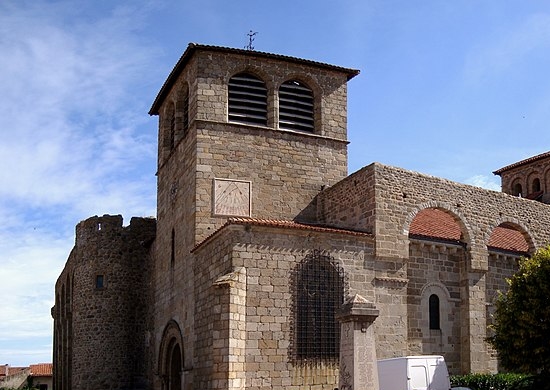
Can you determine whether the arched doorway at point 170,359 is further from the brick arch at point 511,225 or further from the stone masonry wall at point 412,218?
the brick arch at point 511,225

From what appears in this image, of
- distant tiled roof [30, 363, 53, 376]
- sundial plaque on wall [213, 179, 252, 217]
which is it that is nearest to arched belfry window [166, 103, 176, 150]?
sundial plaque on wall [213, 179, 252, 217]

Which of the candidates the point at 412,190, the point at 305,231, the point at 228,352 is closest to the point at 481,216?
the point at 412,190

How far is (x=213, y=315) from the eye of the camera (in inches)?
680

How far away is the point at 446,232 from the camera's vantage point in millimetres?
21625

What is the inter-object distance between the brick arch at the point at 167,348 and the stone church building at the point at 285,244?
2.4 inches

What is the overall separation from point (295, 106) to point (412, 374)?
9.25 metres

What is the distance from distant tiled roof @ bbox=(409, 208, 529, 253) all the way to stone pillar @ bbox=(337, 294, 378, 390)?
23.1ft

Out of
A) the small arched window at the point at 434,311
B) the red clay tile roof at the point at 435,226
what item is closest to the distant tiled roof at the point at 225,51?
the red clay tile roof at the point at 435,226

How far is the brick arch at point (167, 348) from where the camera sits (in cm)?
Result: 2136

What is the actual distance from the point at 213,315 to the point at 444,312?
6.69 metres

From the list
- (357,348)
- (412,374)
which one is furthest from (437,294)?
(357,348)

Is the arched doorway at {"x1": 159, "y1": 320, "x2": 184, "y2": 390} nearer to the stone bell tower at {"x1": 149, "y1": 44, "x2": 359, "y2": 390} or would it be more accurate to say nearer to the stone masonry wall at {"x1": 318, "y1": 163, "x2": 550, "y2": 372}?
the stone bell tower at {"x1": 149, "y1": 44, "x2": 359, "y2": 390}

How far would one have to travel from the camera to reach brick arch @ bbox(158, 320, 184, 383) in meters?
21.4

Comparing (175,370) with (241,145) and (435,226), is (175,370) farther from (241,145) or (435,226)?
(435,226)
